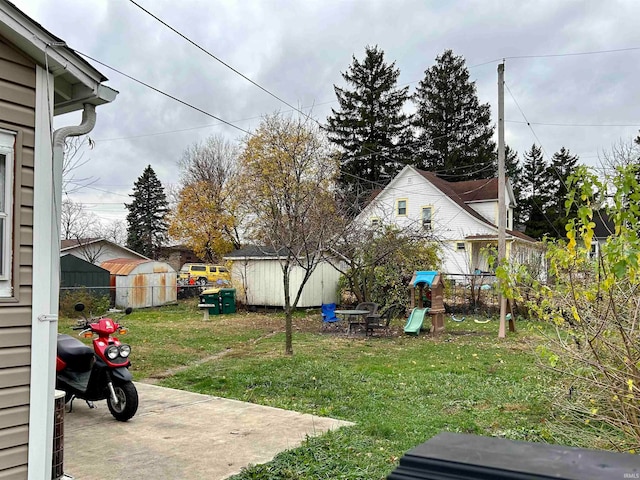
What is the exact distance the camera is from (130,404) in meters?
5.13

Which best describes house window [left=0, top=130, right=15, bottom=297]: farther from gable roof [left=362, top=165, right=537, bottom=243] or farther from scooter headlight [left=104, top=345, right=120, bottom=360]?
gable roof [left=362, top=165, right=537, bottom=243]

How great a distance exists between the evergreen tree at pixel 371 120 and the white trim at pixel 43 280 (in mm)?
31444

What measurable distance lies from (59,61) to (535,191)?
39331mm

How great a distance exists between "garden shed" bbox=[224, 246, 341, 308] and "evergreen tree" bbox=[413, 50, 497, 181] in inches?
742

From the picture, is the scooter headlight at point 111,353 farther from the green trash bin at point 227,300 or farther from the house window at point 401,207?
the house window at point 401,207

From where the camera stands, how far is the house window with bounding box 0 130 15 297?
3.14 meters

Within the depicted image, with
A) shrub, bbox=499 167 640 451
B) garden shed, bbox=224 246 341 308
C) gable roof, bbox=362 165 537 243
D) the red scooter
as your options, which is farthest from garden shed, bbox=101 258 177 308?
shrub, bbox=499 167 640 451

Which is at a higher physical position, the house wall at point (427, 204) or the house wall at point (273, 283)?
the house wall at point (427, 204)

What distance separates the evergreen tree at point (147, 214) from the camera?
148 feet

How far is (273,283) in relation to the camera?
18.9m

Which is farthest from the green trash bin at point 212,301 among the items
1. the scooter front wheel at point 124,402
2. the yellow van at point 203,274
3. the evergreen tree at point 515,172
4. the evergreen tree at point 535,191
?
the evergreen tree at point 515,172

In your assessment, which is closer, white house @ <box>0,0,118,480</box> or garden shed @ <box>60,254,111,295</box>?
white house @ <box>0,0,118,480</box>

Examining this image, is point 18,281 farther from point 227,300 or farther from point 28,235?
point 227,300

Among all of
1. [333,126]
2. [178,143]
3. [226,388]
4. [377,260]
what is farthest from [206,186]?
[226,388]
